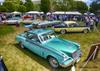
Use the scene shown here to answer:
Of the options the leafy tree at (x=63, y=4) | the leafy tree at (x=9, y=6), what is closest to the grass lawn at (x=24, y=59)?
the leafy tree at (x=9, y=6)

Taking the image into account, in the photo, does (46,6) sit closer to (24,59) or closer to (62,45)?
(24,59)

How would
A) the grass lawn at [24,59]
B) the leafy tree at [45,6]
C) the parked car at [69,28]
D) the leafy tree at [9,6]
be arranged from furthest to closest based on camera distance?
the leafy tree at [9,6] → the leafy tree at [45,6] → the parked car at [69,28] → the grass lawn at [24,59]

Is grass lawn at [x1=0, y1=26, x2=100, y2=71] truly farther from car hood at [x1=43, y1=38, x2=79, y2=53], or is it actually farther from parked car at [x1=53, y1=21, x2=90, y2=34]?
parked car at [x1=53, y1=21, x2=90, y2=34]

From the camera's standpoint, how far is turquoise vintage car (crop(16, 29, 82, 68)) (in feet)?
35.4

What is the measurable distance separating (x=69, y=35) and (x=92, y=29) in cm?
351

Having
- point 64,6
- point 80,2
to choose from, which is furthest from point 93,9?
point 64,6

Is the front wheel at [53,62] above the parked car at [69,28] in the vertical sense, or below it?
above

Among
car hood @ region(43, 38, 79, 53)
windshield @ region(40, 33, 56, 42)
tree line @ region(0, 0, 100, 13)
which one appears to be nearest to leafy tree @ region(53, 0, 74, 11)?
tree line @ region(0, 0, 100, 13)

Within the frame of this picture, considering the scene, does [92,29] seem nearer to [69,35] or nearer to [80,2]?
[69,35]

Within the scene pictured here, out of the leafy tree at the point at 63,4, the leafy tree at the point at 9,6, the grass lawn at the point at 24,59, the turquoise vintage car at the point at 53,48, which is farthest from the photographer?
the leafy tree at the point at 63,4

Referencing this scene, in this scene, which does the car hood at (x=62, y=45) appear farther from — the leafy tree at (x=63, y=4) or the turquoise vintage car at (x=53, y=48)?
the leafy tree at (x=63, y=4)

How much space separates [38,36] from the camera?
40.6 feet

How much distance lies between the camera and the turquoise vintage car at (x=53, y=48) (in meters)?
10.8

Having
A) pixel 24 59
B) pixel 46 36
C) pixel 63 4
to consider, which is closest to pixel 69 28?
pixel 46 36
